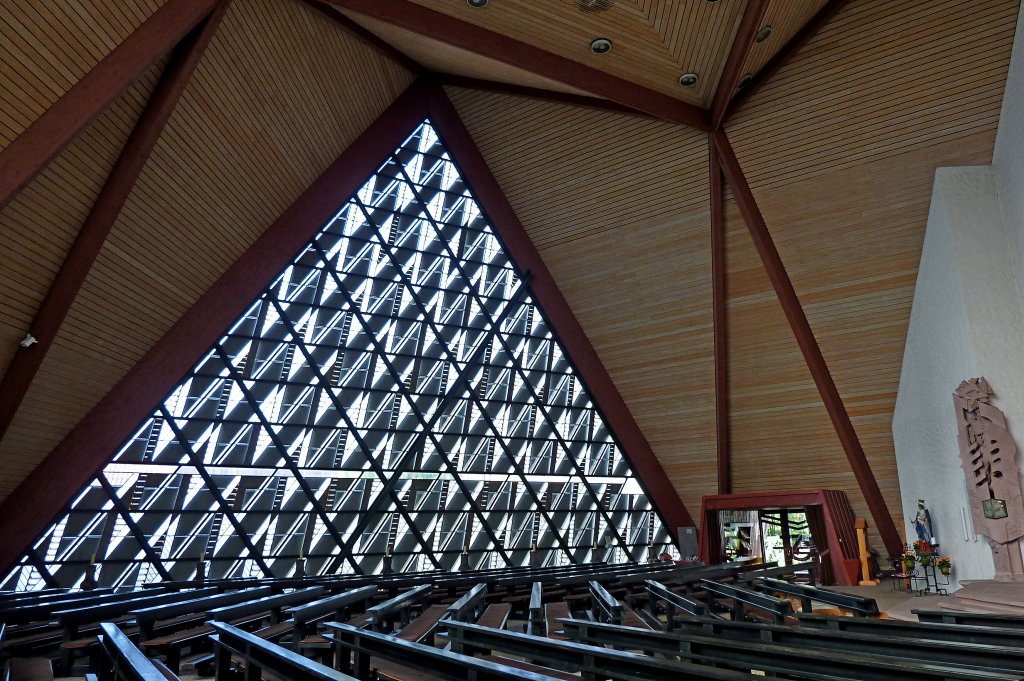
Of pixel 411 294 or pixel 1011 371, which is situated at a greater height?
pixel 411 294

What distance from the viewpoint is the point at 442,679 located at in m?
3.47

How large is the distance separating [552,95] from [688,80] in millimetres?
2899

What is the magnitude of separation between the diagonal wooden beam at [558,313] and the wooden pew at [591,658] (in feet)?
46.4

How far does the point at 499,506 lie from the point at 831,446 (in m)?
7.93

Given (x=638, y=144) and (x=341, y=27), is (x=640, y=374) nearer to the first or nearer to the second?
(x=638, y=144)

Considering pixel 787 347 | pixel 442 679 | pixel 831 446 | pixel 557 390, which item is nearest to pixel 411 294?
pixel 557 390

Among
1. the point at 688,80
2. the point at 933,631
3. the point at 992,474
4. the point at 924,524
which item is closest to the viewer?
the point at 933,631

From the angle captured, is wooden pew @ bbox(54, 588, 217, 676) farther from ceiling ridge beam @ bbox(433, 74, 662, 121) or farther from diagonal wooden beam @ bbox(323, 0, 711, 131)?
ceiling ridge beam @ bbox(433, 74, 662, 121)

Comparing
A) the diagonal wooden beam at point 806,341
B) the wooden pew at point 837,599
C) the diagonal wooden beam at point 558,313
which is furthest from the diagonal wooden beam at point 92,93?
the diagonal wooden beam at point 806,341

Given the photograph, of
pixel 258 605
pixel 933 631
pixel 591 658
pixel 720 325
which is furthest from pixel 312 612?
pixel 720 325

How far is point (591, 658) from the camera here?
10.7 ft

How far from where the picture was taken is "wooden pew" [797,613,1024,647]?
4.31m

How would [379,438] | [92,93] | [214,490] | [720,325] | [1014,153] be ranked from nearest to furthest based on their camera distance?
1. [92,93]
2. [1014,153]
3. [214,490]
4. [720,325]
5. [379,438]

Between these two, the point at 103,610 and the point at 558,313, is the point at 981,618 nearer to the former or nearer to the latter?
the point at 103,610
